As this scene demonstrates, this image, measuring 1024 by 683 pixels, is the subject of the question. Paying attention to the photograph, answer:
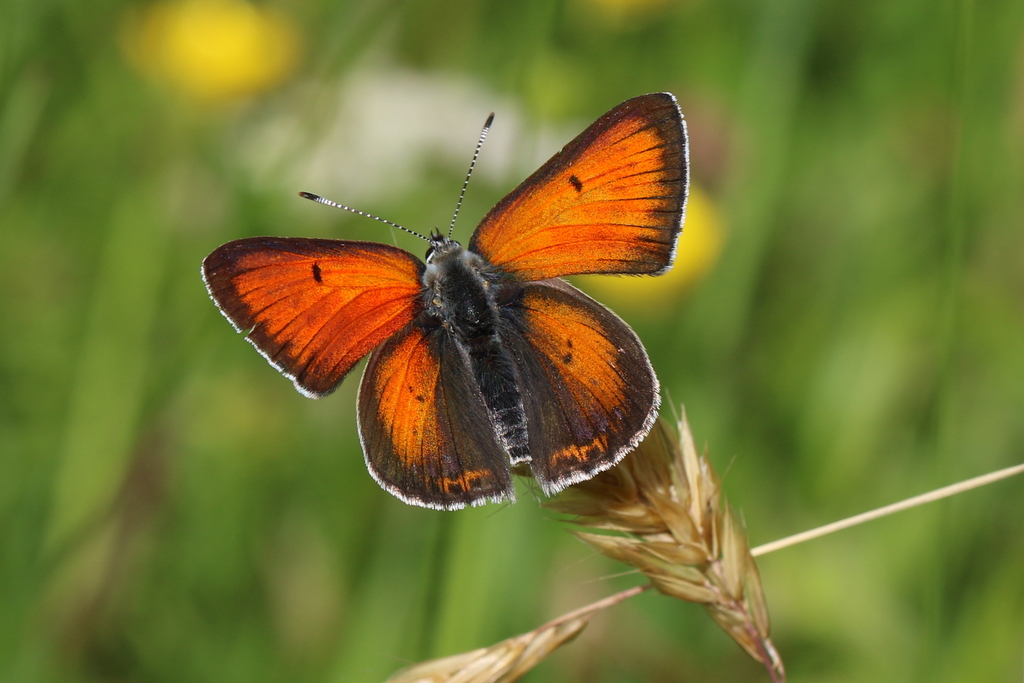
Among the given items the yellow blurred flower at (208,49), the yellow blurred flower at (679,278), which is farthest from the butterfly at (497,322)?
the yellow blurred flower at (208,49)

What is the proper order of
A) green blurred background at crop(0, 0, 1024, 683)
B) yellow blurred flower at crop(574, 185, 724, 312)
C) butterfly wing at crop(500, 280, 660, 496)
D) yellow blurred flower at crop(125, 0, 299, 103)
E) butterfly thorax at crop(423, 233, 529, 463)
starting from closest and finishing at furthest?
butterfly wing at crop(500, 280, 660, 496) → butterfly thorax at crop(423, 233, 529, 463) → green blurred background at crop(0, 0, 1024, 683) → yellow blurred flower at crop(574, 185, 724, 312) → yellow blurred flower at crop(125, 0, 299, 103)

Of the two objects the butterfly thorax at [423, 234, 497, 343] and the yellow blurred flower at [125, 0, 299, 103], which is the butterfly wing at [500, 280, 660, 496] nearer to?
the butterfly thorax at [423, 234, 497, 343]

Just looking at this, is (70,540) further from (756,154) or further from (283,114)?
(756,154)

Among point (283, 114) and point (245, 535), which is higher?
point (283, 114)

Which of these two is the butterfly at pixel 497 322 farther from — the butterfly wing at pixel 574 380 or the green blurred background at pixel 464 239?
the green blurred background at pixel 464 239

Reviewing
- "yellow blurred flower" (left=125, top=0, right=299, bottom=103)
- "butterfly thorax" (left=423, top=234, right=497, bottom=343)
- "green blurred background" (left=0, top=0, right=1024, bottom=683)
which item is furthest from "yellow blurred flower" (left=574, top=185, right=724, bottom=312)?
"yellow blurred flower" (left=125, top=0, right=299, bottom=103)

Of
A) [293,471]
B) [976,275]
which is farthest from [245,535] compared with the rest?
[976,275]
